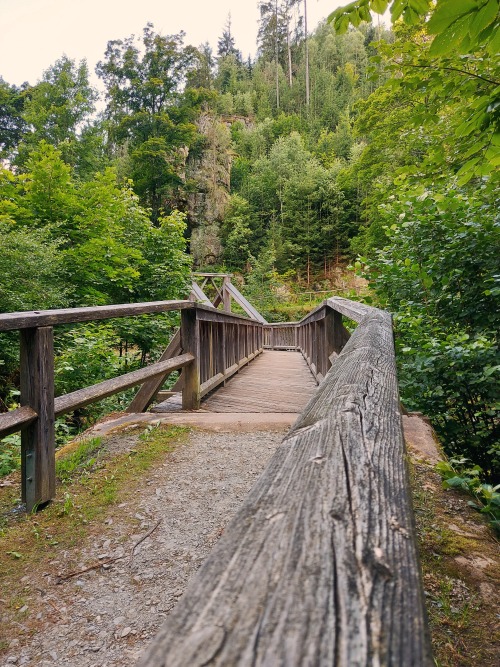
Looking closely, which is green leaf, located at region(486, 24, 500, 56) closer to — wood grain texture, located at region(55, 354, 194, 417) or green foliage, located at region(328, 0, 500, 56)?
green foliage, located at region(328, 0, 500, 56)

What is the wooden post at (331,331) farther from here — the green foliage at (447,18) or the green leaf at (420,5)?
the green leaf at (420,5)

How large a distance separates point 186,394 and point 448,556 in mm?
2843

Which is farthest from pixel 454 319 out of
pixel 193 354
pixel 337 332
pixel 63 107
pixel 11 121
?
pixel 11 121

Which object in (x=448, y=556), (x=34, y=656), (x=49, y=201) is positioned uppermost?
(x=49, y=201)

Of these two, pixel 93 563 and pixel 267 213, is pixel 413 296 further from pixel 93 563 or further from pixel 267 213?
pixel 267 213

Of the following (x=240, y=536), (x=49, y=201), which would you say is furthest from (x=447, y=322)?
(x=49, y=201)

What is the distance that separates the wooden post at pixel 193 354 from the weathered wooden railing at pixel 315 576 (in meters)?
3.10

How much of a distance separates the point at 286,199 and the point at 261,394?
98.0ft

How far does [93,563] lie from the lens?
5.18 feet

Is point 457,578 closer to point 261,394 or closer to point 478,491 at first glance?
point 478,491

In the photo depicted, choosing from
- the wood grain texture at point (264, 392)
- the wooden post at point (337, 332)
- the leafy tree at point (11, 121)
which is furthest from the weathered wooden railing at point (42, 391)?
the leafy tree at point (11, 121)

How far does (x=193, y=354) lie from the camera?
3.75 metres

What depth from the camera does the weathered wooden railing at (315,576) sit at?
0.32 meters

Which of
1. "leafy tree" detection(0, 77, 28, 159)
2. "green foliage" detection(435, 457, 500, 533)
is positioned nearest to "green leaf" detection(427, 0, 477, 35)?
"green foliage" detection(435, 457, 500, 533)
